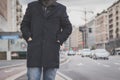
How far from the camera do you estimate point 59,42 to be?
688 cm

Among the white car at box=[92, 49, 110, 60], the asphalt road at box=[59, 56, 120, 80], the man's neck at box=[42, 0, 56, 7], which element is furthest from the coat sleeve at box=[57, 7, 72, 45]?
the white car at box=[92, 49, 110, 60]

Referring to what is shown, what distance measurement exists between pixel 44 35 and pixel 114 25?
7198 inches

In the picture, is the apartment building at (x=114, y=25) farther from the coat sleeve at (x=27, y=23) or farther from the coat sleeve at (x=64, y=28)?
the coat sleeve at (x=27, y=23)

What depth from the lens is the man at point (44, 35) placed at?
6.70 meters

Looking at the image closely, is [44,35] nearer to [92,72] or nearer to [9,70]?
[92,72]

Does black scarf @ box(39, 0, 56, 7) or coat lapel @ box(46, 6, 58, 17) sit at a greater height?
black scarf @ box(39, 0, 56, 7)

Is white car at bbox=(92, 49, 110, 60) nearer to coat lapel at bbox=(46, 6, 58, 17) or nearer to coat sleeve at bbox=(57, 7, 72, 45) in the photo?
coat sleeve at bbox=(57, 7, 72, 45)

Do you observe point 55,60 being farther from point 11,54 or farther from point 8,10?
point 8,10

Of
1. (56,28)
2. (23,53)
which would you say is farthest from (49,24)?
(23,53)

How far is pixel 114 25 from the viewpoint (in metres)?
188

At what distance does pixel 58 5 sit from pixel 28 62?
3.16 ft

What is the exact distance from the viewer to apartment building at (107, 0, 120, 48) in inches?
6994

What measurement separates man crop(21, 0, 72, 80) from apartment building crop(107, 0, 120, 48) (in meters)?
165

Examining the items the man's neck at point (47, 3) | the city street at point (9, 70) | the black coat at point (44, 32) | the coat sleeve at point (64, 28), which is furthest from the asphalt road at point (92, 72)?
the man's neck at point (47, 3)
